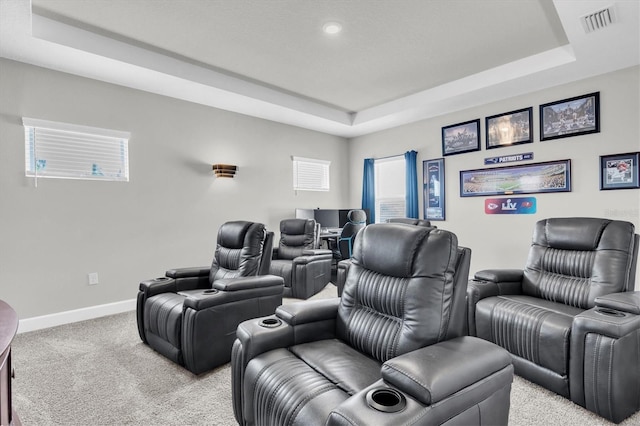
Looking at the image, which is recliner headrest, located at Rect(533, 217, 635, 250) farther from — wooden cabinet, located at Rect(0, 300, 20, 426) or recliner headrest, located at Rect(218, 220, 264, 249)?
wooden cabinet, located at Rect(0, 300, 20, 426)

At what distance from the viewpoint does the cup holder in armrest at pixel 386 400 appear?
1.08 meters

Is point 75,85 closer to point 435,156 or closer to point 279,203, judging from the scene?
point 279,203

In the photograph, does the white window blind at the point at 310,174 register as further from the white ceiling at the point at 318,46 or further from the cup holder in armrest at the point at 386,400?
the cup holder in armrest at the point at 386,400

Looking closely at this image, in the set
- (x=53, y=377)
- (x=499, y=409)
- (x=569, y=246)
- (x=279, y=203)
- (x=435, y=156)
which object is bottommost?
(x=53, y=377)

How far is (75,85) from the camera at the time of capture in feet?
12.3

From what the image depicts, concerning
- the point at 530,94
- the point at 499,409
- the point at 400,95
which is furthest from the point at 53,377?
the point at 530,94

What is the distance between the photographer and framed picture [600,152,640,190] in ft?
12.0

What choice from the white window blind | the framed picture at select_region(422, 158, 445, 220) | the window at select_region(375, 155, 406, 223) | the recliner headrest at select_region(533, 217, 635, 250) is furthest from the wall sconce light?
the recliner headrest at select_region(533, 217, 635, 250)

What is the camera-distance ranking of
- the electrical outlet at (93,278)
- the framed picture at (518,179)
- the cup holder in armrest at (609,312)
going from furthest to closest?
the framed picture at (518,179)
the electrical outlet at (93,278)
the cup holder in armrest at (609,312)

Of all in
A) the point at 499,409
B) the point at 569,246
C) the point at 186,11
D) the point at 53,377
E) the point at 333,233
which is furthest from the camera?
the point at 333,233

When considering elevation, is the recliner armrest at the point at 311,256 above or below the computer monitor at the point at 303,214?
below

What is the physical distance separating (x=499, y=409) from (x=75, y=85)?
4798 mm

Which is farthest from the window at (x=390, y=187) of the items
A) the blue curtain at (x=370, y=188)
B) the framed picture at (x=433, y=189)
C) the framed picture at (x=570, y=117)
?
the framed picture at (x=570, y=117)

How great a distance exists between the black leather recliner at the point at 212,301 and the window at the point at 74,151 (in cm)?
182
